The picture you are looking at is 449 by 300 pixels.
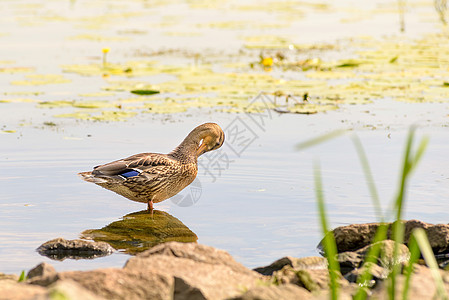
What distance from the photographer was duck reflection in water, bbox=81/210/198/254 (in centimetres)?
612

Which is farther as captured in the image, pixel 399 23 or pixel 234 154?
pixel 399 23

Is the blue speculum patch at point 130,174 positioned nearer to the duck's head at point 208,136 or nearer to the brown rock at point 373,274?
the duck's head at point 208,136

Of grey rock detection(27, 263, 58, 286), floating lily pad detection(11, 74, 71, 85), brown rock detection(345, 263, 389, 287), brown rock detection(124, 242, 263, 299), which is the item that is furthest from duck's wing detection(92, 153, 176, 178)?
floating lily pad detection(11, 74, 71, 85)

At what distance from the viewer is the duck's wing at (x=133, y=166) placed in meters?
6.89

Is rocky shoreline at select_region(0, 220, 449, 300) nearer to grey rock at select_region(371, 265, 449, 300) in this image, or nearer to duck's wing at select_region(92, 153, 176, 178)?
grey rock at select_region(371, 265, 449, 300)

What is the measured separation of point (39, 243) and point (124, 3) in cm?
2098

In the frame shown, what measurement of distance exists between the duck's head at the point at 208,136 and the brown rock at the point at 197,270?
8.15 ft

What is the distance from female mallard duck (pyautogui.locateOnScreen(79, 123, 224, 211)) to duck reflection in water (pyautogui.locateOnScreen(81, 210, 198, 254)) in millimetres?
214

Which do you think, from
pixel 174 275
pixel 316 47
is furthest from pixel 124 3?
pixel 174 275

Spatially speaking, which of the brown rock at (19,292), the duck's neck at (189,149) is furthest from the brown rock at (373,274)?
the duck's neck at (189,149)

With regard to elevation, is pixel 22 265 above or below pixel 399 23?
below

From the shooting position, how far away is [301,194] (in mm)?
7203

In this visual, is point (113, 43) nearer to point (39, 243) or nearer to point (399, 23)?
point (399, 23)

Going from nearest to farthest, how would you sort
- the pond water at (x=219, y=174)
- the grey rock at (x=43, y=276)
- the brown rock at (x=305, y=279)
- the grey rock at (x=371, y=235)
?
the grey rock at (x=43, y=276) < the brown rock at (x=305, y=279) < the grey rock at (x=371, y=235) < the pond water at (x=219, y=174)
